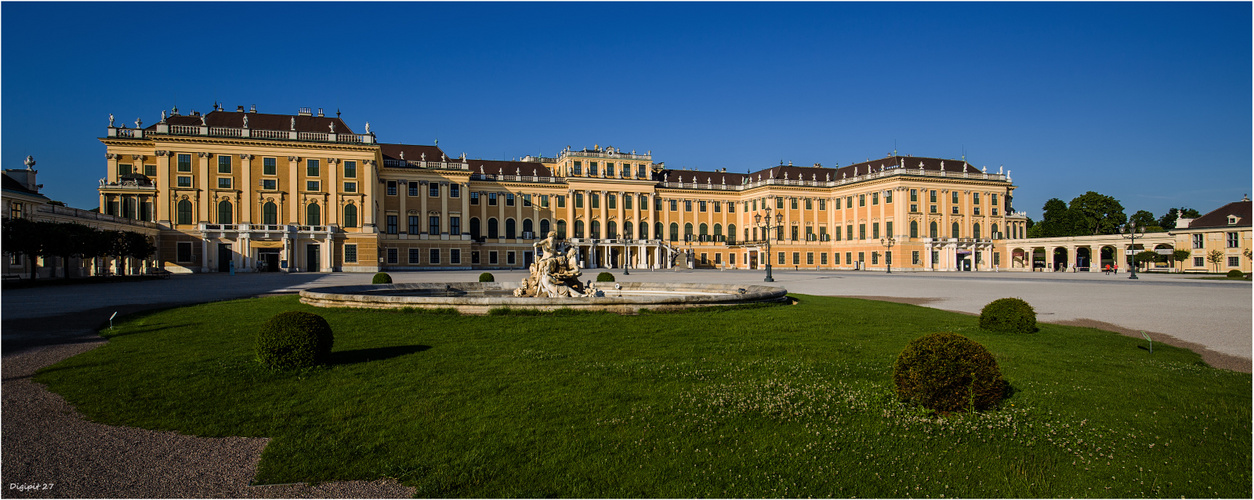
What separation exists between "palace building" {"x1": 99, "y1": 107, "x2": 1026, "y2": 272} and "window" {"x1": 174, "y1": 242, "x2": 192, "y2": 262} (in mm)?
102

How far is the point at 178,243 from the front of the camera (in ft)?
165

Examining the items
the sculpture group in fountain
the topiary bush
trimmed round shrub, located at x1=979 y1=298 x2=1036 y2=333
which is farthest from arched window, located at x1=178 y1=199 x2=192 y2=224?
the topiary bush

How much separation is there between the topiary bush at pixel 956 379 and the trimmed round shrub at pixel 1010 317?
6.93 m

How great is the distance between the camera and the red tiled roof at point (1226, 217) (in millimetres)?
53031

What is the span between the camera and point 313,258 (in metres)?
53.7

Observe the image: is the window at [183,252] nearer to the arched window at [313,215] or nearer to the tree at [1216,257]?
the arched window at [313,215]

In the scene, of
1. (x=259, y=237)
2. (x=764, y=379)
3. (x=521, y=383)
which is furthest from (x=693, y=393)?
(x=259, y=237)

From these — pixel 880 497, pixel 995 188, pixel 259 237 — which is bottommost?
pixel 880 497

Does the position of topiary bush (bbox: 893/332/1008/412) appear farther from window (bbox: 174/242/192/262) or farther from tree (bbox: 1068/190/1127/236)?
tree (bbox: 1068/190/1127/236)

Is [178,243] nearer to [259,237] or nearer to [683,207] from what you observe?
[259,237]

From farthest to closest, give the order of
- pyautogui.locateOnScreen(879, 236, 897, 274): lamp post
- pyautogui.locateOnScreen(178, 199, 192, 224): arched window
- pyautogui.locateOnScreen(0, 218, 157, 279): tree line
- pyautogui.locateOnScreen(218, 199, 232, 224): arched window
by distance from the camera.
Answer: pyautogui.locateOnScreen(879, 236, 897, 274): lamp post → pyautogui.locateOnScreen(218, 199, 232, 224): arched window → pyautogui.locateOnScreen(178, 199, 192, 224): arched window → pyautogui.locateOnScreen(0, 218, 157, 279): tree line

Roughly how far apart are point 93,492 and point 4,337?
9657 mm

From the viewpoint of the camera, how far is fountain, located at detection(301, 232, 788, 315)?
1329cm

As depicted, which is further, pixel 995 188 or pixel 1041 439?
pixel 995 188
